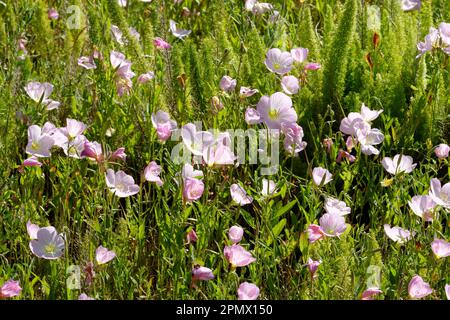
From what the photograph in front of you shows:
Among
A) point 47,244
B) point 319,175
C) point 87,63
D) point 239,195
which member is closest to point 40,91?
point 87,63

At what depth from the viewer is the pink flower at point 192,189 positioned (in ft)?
6.64

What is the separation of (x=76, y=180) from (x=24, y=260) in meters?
0.32

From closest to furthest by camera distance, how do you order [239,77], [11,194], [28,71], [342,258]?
[342,258] → [11,194] → [239,77] → [28,71]

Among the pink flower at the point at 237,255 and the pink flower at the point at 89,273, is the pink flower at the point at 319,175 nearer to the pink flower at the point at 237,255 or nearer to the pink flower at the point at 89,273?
the pink flower at the point at 237,255

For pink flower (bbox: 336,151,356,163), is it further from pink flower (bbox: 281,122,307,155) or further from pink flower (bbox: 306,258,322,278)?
pink flower (bbox: 306,258,322,278)

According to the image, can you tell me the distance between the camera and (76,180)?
2393 mm

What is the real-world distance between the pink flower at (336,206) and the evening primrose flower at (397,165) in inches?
8.2

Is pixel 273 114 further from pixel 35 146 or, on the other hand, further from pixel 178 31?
pixel 178 31

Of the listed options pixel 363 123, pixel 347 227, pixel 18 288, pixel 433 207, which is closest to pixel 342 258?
pixel 347 227

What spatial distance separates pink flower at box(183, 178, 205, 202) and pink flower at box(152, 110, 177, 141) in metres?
0.26

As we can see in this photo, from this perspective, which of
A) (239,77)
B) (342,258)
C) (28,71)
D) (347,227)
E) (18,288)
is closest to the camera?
(18,288)

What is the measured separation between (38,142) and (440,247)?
110cm

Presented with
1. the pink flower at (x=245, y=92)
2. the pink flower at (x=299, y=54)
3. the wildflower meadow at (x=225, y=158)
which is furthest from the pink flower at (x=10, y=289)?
the pink flower at (x=299, y=54)
